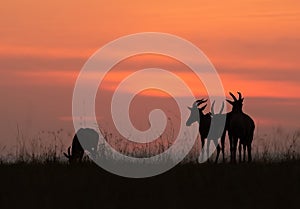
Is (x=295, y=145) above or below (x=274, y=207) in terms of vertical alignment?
above

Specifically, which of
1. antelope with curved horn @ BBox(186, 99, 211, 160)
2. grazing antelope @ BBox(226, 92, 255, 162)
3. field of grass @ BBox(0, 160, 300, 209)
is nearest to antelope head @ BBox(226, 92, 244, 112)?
grazing antelope @ BBox(226, 92, 255, 162)

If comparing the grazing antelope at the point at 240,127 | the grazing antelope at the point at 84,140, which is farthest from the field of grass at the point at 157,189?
the grazing antelope at the point at 84,140

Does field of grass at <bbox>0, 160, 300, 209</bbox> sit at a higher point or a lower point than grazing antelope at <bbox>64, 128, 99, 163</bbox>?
lower

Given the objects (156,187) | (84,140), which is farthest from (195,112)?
(156,187)

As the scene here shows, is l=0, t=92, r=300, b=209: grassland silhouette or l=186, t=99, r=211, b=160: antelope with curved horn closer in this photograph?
l=0, t=92, r=300, b=209: grassland silhouette

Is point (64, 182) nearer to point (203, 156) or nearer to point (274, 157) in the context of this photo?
point (274, 157)

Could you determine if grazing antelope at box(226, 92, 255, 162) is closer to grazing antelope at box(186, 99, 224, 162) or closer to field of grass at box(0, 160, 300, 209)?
grazing antelope at box(186, 99, 224, 162)

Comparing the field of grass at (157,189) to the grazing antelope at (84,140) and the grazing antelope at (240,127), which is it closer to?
the grazing antelope at (240,127)

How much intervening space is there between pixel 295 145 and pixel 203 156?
10.8 feet

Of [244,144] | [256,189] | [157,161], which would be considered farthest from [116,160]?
[244,144]

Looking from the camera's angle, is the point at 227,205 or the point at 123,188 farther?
the point at 123,188

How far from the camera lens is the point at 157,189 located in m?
13.9

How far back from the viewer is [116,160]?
56.9ft

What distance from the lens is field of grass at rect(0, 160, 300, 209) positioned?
13.1 m
